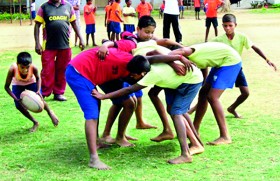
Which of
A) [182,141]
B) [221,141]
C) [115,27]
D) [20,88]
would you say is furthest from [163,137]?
Answer: [115,27]

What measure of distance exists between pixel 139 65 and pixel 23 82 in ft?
7.90

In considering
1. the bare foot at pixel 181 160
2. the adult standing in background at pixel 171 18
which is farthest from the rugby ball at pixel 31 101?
the adult standing in background at pixel 171 18

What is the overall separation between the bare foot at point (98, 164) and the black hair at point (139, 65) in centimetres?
101

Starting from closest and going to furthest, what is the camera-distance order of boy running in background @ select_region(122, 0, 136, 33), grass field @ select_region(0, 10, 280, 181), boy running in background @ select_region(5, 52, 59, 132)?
grass field @ select_region(0, 10, 280, 181) → boy running in background @ select_region(5, 52, 59, 132) → boy running in background @ select_region(122, 0, 136, 33)

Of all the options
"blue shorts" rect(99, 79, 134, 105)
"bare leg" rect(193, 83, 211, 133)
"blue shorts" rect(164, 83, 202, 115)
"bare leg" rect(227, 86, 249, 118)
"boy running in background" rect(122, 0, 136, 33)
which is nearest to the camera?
"blue shorts" rect(164, 83, 202, 115)

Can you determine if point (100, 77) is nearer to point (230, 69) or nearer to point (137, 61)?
point (137, 61)

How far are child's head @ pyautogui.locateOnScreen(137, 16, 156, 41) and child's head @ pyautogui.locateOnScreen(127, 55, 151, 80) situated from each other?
2.10ft

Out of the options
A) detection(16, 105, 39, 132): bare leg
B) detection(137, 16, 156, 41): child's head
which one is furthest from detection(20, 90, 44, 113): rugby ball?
detection(137, 16, 156, 41): child's head

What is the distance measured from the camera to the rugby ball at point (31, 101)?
22.2 feet

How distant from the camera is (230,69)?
6383 mm

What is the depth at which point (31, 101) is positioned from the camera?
267 inches

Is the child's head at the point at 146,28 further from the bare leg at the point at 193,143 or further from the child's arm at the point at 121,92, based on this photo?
the bare leg at the point at 193,143

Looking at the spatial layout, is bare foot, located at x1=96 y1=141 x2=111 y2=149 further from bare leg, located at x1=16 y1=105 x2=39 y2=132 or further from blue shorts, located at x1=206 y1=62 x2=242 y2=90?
blue shorts, located at x1=206 y1=62 x2=242 y2=90

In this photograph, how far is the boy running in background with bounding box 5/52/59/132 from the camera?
274 inches
